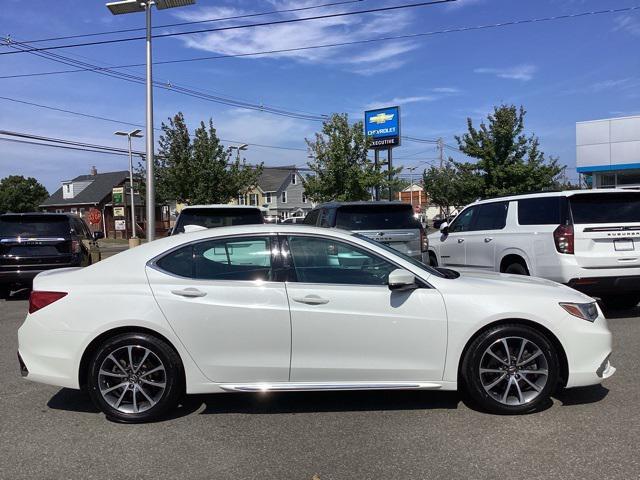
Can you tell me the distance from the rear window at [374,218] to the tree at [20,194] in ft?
228

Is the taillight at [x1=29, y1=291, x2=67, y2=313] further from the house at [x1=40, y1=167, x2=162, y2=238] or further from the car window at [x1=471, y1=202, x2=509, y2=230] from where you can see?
the house at [x1=40, y1=167, x2=162, y2=238]

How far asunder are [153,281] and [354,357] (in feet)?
5.60

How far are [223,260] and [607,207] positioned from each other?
223 inches

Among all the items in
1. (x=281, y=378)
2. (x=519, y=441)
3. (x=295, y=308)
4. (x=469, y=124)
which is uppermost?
(x=469, y=124)

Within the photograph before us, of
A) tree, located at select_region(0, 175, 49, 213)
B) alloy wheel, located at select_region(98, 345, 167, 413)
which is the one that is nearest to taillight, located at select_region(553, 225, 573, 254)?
alloy wheel, located at select_region(98, 345, 167, 413)

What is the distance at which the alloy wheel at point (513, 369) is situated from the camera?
14.4 ft

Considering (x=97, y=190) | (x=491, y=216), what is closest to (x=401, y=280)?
(x=491, y=216)

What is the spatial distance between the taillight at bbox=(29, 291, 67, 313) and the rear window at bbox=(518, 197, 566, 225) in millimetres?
6398

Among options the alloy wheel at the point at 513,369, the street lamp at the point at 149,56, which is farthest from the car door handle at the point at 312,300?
the street lamp at the point at 149,56

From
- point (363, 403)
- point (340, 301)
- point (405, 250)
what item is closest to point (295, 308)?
point (340, 301)

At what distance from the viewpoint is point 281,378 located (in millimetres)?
4352

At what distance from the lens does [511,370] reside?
14.5ft

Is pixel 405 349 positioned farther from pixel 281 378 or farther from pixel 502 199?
pixel 502 199

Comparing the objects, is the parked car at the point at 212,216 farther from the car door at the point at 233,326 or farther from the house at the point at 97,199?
the house at the point at 97,199
